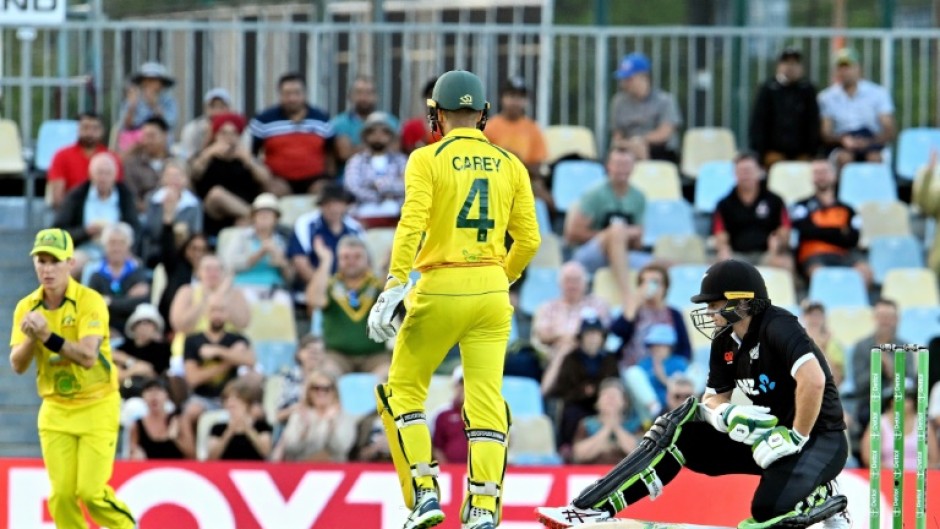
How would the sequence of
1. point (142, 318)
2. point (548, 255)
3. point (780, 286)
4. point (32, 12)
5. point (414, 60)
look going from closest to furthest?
point (32, 12) < point (142, 318) < point (780, 286) < point (548, 255) < point (414, 60)

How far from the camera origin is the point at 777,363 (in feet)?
31.4

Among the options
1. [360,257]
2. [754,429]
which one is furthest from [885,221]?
[754,429]

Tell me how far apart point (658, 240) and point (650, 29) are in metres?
2.15

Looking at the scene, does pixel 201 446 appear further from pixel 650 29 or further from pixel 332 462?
pixel 650 29

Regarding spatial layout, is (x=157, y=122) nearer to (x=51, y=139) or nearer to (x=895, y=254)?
(x=51, y=139)

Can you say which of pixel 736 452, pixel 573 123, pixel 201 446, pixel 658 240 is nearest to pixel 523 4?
pixel 573 123

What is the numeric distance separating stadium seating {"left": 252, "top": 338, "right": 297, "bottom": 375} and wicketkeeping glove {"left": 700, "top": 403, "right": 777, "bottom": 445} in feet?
20.8

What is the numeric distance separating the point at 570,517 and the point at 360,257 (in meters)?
5.53

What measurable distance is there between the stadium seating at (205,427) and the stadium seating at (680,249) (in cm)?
410

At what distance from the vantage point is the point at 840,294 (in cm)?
1611

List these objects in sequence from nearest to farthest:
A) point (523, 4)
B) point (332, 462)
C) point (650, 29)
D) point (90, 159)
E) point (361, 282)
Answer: point (332, 462) < point (361, 282) < point (90, 159) < point (650, 29) < point (523, 4)

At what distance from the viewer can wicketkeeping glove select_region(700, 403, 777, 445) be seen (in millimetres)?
9445

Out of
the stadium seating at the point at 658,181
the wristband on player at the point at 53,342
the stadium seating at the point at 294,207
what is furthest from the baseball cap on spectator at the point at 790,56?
the wristband on player at the point at 53,342

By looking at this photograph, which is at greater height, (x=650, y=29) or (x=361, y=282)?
(x=650, y=29)
